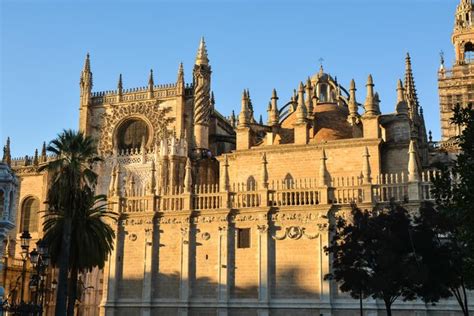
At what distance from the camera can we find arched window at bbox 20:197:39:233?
5100 centimetres

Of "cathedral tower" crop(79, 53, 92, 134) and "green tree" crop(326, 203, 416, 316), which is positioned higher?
"cathedral tower" crop(79, 53, 92, 134)

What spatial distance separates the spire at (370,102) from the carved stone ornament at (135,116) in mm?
18199

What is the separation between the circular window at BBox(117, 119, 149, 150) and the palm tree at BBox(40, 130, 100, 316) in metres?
21.5

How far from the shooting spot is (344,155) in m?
33.3

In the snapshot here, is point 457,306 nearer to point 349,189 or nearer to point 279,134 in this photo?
point 349,189

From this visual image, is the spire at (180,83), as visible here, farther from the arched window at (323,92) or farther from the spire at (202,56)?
the arched window at (323,92)

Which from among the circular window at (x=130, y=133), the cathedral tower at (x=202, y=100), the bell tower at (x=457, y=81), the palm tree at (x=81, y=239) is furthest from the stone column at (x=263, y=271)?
the bell tower at (x=457, y=81)

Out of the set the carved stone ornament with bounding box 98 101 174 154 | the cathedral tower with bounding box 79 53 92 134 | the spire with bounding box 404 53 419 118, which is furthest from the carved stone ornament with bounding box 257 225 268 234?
the cathedral tower with bounding box 79 53 92 134

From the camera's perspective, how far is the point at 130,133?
4922cm

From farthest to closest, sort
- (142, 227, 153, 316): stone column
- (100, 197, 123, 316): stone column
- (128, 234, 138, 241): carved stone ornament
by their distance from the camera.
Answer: (128, 234, 138, 241): carved stone ornament → (100, 197, 123, 316): stone column → (142, 227, 153, 316): stone column

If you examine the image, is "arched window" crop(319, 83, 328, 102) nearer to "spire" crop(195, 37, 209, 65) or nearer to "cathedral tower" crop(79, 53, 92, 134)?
"spire" crop(195, 37, 209, 65)

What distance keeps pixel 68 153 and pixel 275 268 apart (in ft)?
37.5

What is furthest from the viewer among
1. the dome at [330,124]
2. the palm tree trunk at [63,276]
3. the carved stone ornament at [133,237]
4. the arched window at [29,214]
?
the arched window at [29,214]

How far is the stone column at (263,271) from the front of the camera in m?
29.6
